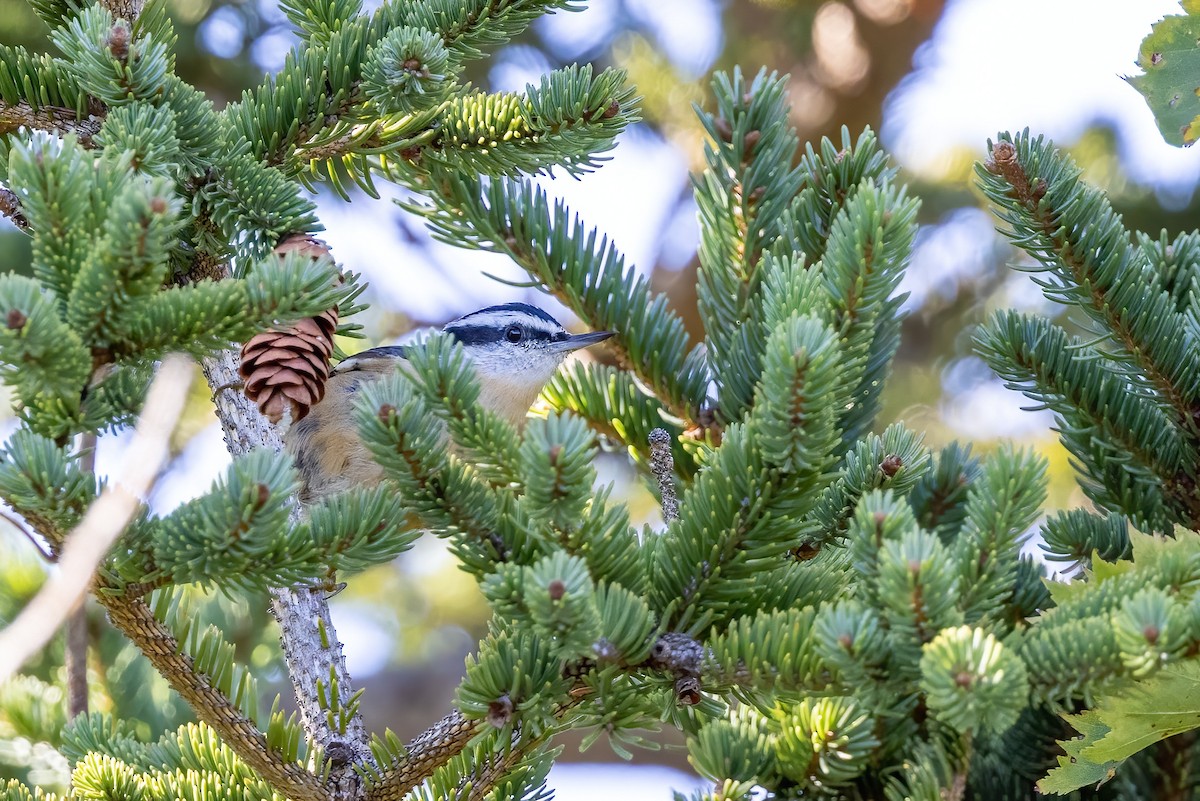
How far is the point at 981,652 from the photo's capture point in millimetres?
1125

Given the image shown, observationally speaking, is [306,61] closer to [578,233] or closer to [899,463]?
[578,233]

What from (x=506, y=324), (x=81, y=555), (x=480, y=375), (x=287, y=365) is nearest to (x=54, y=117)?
(x=287, y=365)

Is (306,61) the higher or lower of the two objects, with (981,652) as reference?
higher

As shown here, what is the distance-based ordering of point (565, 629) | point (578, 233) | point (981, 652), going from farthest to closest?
point (578, 233)
point (565, 629)
point (981, 652)

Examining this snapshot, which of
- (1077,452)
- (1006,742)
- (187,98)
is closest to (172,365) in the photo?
(187,98)

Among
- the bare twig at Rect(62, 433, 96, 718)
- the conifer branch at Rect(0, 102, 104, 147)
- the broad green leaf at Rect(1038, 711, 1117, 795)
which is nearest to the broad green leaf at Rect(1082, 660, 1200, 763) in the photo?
the broad green leaf at Rect(1038, 711, 1117, 795)

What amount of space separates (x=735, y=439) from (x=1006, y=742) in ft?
2.23

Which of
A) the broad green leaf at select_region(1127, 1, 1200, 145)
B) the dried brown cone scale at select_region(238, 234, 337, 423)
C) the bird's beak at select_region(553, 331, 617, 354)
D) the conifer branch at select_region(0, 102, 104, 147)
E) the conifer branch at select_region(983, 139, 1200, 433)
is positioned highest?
the bird's beak at select_region(553, 331, 617, 354)

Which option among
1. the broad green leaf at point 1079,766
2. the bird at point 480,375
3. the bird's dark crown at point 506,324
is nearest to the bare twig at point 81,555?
the broad green leaf at point 1079,766

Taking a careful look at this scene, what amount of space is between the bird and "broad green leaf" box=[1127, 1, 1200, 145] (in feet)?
5.70

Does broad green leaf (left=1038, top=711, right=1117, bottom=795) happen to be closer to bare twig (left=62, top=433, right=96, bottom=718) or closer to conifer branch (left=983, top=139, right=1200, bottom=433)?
conifer branch (left=983, top=139, right=1200, bottom=433)

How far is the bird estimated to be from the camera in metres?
3.73

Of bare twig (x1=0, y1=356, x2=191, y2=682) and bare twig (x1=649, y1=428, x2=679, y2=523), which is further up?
bare twig (x1=649, y1=428, x2=679, y2=523)

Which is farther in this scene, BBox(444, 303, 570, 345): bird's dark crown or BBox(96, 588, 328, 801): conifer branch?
BBox(444, 303, 570, 345): bird's dark crown
